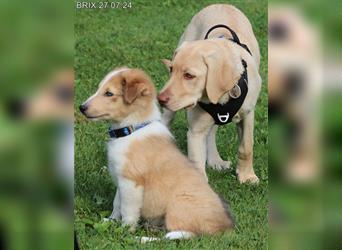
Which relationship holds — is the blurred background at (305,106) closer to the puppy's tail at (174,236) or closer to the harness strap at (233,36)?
the harness strap at (233,36)

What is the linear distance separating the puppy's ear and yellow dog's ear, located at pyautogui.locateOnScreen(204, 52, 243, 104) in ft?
1.10

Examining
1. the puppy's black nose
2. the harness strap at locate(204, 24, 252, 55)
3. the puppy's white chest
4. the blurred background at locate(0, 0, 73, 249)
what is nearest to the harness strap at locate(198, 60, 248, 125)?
the harness strap at locate(204, 24, 252, 55)

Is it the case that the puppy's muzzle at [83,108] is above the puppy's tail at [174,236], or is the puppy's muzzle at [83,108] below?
above

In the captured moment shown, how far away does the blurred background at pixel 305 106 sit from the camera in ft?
15.6

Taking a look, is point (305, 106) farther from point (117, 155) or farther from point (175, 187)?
point (117, 155)

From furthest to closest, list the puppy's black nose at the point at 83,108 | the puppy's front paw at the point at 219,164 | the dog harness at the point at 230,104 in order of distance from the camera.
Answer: the puppy's front paw at the point at 219,164
the dog harness at the point at 230,104
the puppy's black nose at the point at 83,108

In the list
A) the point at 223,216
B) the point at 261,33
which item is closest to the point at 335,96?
the point at 261,33

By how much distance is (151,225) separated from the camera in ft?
17.1

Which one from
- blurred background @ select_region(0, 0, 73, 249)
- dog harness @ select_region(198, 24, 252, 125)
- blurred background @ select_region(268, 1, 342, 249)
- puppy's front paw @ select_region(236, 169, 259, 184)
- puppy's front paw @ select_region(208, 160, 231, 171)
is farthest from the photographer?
puppy's front paw @ select_region(208, 160, 231, 171)

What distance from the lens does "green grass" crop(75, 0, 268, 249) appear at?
4.95m

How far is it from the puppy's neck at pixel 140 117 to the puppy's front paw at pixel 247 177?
609mm

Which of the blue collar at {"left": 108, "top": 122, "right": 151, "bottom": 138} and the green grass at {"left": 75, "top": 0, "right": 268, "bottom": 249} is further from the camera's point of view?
the blue collar at {"left": 108, "top": 122, "right": 151, "bottom": 138}

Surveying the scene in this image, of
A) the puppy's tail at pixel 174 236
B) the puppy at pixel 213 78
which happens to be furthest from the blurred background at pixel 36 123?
the puppy at pixel 213 78

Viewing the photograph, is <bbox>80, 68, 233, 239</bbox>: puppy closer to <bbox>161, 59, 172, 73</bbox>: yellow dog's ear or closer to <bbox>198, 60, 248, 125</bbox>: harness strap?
<bbox>161, 59, 172, 73</bbox>: yellow dog's ear
